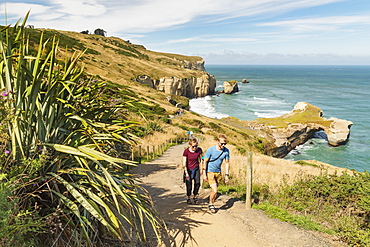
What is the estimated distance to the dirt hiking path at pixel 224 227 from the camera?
547 cm

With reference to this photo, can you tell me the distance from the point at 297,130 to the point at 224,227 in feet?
127

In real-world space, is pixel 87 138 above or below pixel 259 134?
above

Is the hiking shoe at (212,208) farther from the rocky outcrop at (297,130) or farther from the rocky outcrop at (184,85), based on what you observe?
the rocky outcrop at (184,85)

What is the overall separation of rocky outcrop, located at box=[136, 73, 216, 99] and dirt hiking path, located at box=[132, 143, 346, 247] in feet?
179

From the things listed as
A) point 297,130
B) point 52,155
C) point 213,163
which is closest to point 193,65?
point 297,130

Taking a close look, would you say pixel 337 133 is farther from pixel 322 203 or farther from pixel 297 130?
pixel 322 203

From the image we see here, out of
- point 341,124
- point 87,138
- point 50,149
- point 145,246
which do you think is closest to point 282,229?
point 145,246

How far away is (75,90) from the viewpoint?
14.6 ft

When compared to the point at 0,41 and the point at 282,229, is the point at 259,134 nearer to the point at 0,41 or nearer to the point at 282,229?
the point at 282,229

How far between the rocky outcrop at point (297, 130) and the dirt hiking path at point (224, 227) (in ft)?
100

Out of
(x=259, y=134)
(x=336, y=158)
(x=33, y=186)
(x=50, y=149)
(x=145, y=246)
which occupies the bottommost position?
(x=336, y=158)

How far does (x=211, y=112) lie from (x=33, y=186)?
63.2 meters

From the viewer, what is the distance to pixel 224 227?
607 cm

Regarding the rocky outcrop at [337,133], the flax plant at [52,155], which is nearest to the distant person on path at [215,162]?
the flax plant at [52,155]
